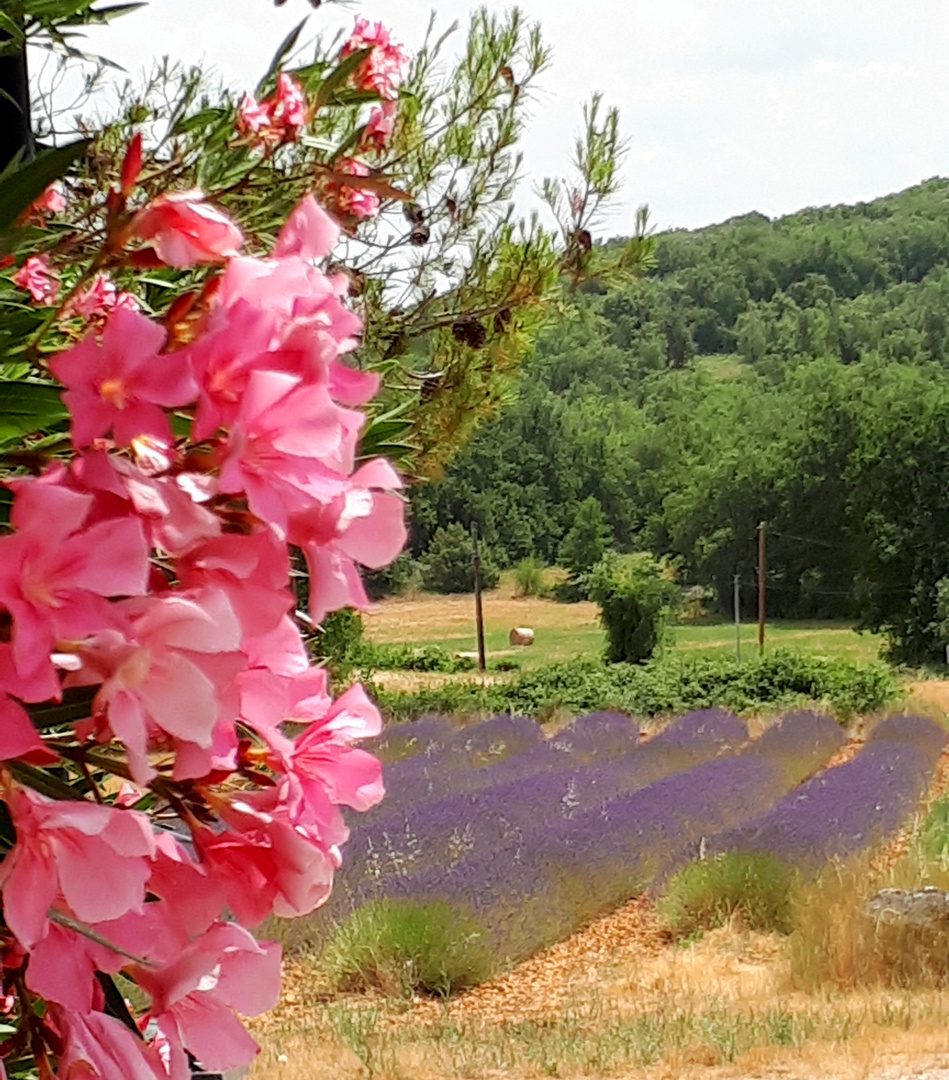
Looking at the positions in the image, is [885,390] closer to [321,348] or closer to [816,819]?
[816,819]

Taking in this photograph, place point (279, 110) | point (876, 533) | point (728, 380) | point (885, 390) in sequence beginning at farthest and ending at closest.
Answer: point (728, 380) < point (885, 390) < point (876, 533) < point (279, 110)

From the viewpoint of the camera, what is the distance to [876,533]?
21.5 m

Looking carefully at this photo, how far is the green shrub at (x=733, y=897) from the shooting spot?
5.09 meters

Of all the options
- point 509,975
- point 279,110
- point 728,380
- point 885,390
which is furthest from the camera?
point 728,380

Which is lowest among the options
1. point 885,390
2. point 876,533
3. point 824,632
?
point 824,632

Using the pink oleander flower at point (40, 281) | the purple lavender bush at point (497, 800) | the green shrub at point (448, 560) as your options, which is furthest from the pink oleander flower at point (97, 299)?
the green shrub at point (448, 560)

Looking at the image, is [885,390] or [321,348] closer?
[321,348]

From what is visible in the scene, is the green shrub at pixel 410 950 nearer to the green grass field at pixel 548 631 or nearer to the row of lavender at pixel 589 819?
the row of lavender at pixel 589 819

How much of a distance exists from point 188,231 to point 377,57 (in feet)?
2.63

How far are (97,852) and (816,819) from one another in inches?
227

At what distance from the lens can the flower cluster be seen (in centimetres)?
23

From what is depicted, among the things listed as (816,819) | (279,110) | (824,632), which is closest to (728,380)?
(824,632)

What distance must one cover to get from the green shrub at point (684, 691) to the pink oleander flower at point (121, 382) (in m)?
10.3

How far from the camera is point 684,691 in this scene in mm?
11227
